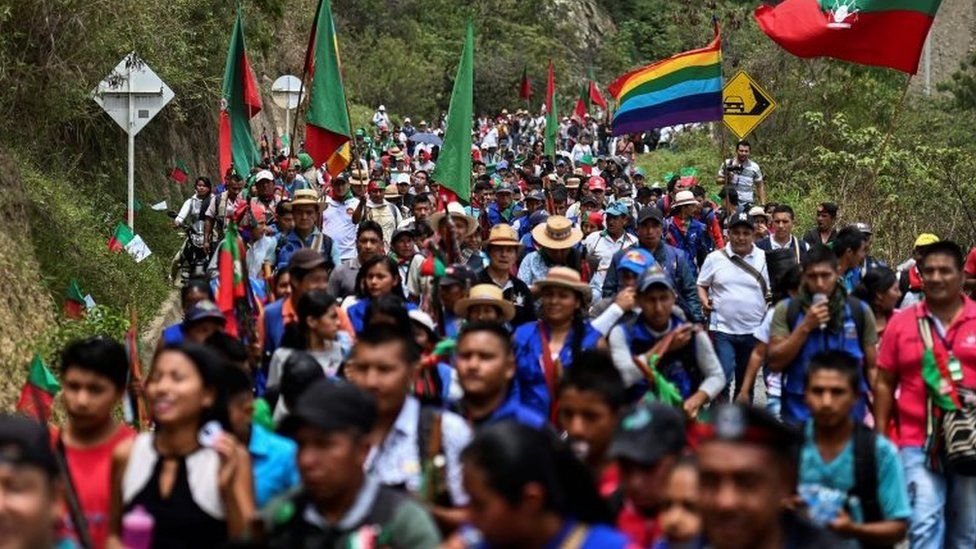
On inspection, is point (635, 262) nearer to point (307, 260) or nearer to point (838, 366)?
point (307, 260)

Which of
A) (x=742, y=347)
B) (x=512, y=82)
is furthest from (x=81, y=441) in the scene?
(x=512, y=82)

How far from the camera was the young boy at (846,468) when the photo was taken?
6.08 meters

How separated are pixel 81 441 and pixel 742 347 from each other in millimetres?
6512

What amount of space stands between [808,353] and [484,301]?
172cm

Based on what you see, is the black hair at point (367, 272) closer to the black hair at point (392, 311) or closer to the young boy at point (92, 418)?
the black hair at point (392, 311)

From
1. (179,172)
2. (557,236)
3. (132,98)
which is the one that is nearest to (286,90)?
(179,172)

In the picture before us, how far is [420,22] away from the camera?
7238cm

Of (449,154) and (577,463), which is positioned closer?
(577,463)

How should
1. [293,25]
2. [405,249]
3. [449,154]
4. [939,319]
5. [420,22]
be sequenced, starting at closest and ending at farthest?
[939,319] → [405,249] → [449,154] → [293,25] → [420,22]

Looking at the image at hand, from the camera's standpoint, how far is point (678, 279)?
12.4 meters

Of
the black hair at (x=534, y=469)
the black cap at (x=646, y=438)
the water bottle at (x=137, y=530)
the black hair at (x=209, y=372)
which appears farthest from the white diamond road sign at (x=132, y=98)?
the black hair at (x=534, y=469)

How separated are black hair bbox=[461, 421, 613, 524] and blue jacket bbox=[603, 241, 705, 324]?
21.5 feet

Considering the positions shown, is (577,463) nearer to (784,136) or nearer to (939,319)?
(939,319)

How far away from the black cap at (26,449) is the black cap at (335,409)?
729 mm
